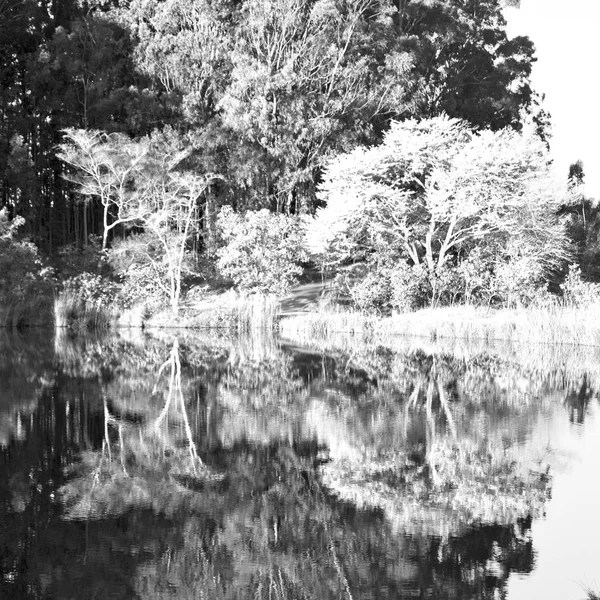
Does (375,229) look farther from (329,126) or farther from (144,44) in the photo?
(144,44)

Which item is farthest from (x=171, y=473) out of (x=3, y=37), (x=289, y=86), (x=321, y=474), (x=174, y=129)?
(x=3, y=37)

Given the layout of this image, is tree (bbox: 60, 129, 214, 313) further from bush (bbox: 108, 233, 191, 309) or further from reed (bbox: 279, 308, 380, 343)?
reed (bbox: 279, 308, 380, 343)

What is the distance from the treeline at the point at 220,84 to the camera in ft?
92.1

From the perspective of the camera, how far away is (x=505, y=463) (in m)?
7.56

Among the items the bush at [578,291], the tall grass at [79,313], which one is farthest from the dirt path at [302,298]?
the bush at [578,291]

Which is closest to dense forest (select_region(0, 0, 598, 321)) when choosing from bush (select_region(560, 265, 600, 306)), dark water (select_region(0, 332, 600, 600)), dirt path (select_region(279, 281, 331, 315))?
bush (select_region(560, 265, 600, 306))

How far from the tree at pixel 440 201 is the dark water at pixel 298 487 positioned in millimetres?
10451

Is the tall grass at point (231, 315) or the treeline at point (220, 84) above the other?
the treeline at point (220, 84)

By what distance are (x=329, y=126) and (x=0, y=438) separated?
836 inches

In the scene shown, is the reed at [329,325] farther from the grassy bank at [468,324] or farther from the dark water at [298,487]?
the dark water at [298,487]

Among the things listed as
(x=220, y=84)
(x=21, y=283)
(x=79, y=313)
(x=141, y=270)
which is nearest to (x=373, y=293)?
(x=141, y=270)

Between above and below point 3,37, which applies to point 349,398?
below

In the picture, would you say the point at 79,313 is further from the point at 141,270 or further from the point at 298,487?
the point at 298,487

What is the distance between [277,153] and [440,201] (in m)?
7.31
